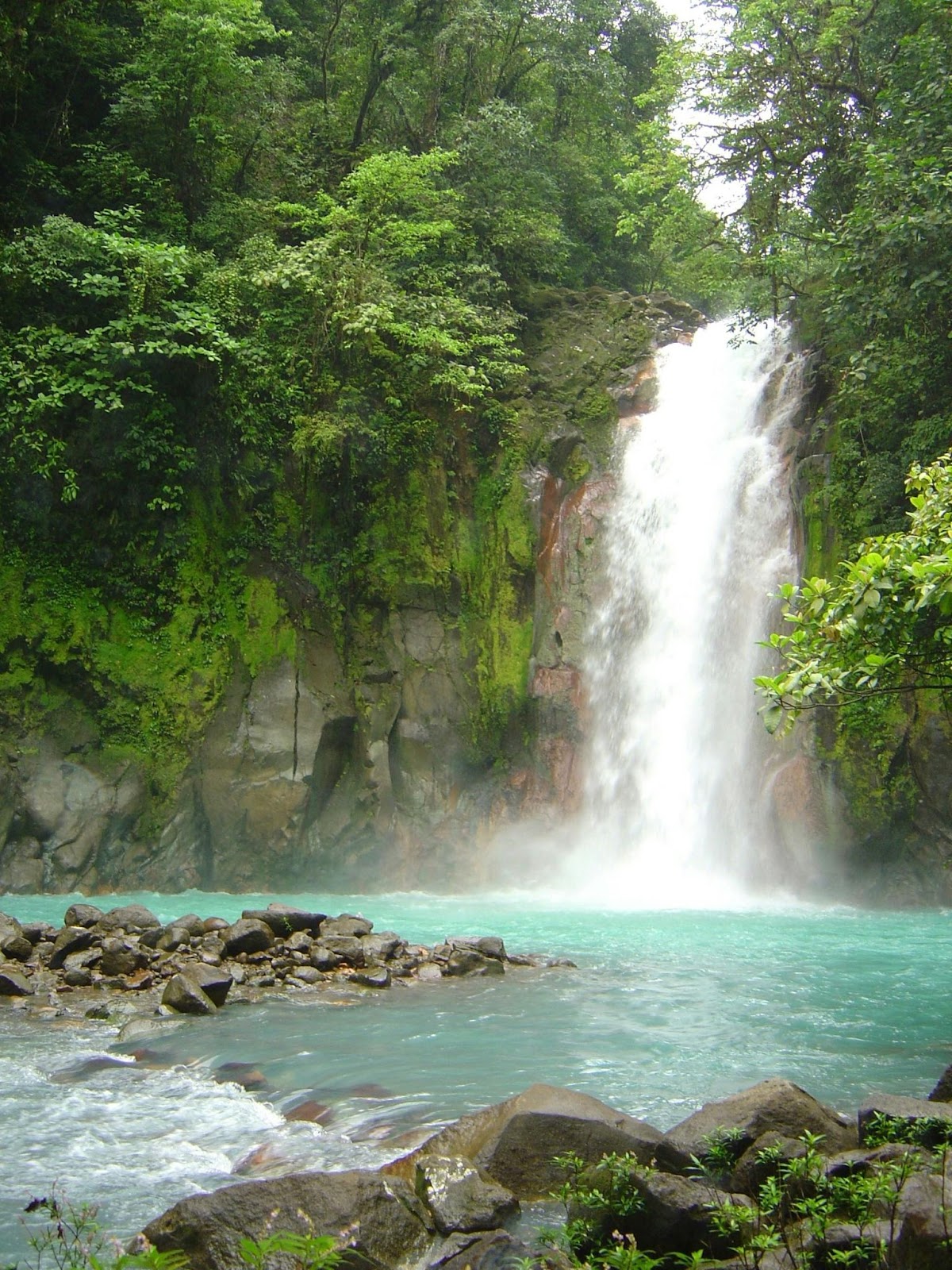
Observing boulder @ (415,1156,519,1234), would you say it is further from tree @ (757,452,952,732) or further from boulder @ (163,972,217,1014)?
boulder @ (163,972,217,1014)

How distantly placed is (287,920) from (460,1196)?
21.6 feet

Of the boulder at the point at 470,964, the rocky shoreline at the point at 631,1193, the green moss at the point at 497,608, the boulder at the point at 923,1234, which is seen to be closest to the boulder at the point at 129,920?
the boulder at the point at 470,964

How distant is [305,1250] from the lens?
9.74 ft

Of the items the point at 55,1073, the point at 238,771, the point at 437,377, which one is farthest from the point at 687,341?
the point at 55,1073

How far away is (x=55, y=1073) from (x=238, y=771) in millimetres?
8850

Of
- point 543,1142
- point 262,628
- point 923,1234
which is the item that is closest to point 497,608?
point 262,628

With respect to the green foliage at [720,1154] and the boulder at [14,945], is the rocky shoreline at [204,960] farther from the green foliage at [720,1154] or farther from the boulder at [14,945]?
the green foliage at [720,1154]

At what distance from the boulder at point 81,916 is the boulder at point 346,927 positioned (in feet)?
7.30

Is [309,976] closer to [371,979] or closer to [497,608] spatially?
[371,979]

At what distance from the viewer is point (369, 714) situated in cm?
1677

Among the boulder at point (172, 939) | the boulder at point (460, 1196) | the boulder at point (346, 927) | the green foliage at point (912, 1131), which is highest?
the green foliage at point (912, 1131)

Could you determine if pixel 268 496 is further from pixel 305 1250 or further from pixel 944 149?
pixel 305 1250

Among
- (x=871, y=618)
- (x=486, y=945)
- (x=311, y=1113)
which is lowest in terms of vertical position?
(x=311, y=1113)

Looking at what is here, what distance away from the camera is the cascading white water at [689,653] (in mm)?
16219
